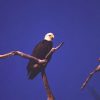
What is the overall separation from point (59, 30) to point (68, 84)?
0.93 ft

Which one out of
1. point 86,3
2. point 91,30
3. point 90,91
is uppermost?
point 86,3

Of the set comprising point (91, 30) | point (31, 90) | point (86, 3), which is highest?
point (86, 3)

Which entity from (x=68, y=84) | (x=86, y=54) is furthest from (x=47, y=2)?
(x=68, y=84)

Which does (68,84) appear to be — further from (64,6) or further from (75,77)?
(64,6)

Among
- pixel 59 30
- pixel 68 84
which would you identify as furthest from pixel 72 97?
pixel 59 30

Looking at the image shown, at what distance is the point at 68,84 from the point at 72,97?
0.07 meters

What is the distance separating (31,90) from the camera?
1.55 meters

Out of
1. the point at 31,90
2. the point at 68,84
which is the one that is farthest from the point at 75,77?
the point at 31,90

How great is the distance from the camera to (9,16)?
5.25 ft

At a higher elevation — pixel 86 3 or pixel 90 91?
pixel 86 3

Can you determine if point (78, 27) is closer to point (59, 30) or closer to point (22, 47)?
point (59, 30)

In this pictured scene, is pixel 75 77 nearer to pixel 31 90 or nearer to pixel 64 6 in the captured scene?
pixel 31 90

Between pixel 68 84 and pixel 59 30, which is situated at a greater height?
pixel 59 30

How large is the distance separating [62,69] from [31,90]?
194mm
